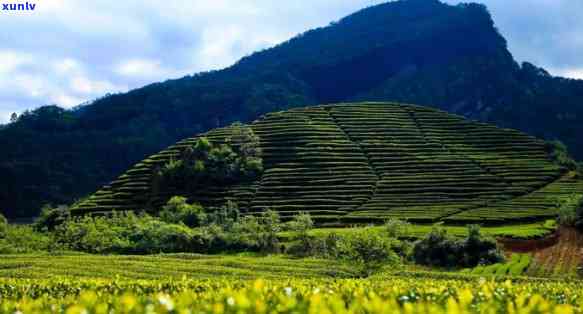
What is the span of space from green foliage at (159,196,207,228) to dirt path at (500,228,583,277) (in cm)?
3527

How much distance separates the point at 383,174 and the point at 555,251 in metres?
36.7

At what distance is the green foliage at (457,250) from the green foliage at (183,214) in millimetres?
31489

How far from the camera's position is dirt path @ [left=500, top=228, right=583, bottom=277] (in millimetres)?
51781

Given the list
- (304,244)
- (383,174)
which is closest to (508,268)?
(304,244)

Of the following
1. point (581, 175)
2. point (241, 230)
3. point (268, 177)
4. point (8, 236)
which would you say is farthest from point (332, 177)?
point (8, 236)

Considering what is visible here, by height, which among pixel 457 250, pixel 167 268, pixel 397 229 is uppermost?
pixel 397 229

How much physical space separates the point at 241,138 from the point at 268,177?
1239 cm

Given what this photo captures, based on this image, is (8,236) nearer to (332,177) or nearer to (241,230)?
(241,230)

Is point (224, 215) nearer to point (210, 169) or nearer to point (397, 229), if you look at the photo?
point (210, 169)

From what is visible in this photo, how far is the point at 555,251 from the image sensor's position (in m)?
60.9

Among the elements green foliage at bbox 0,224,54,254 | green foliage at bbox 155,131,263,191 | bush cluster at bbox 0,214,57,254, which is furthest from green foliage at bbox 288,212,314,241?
green foliage at bbox 155,131,263,191

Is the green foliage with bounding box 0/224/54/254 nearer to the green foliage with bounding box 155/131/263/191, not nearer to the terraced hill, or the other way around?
the terraced hill

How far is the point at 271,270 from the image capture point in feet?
153

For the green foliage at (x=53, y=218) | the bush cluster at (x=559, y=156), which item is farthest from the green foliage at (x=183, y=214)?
the bush cluster at (x=559, y=156)
